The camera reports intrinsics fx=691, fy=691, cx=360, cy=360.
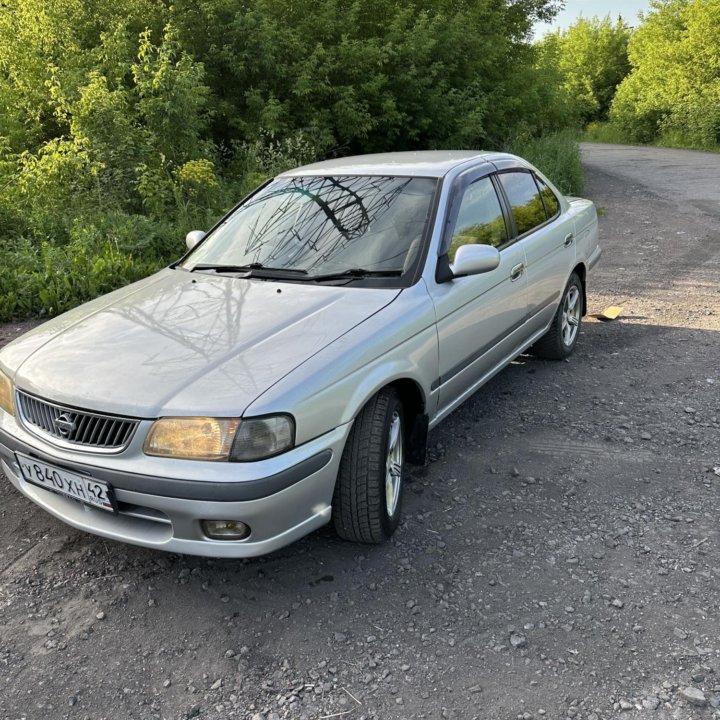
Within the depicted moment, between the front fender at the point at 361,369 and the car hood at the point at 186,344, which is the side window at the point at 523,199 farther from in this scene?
the car hood at the point at 186,344

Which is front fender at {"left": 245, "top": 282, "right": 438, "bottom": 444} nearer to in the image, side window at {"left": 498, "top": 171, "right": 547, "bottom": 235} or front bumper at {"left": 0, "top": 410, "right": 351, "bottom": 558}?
front bumper at {"left": 0, "top": 410, "right": 351, "bottom": 558}

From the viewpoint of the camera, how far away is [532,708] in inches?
87.7

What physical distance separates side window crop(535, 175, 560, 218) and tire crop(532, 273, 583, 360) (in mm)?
542

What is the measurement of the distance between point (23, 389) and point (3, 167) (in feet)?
23.9

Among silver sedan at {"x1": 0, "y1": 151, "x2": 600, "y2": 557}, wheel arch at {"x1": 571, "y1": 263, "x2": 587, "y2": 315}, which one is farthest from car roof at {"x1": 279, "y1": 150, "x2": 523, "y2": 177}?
wheel arch at {"x1": 571, "y1": 263, "x2": 587, "y2": 315}

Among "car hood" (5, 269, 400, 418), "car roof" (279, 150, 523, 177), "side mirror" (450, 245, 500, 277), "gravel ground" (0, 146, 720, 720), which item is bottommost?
"gravel ground" (0, 146, 720, 720)

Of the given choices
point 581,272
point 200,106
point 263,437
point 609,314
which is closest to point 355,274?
point 263,437

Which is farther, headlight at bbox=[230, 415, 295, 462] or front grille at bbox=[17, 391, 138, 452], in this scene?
front grille at bbox=[17, 391, 138, 452]

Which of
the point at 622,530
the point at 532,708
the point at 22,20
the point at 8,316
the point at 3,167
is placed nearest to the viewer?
the point at 532,708

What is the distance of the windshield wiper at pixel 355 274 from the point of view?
11.0ft

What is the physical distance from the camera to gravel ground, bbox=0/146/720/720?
7.55 ft

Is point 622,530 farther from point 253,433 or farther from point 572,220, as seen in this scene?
point 572,220

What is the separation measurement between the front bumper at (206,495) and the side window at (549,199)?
117 inches

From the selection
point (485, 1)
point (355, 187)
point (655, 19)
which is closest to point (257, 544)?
point (355, 187)
